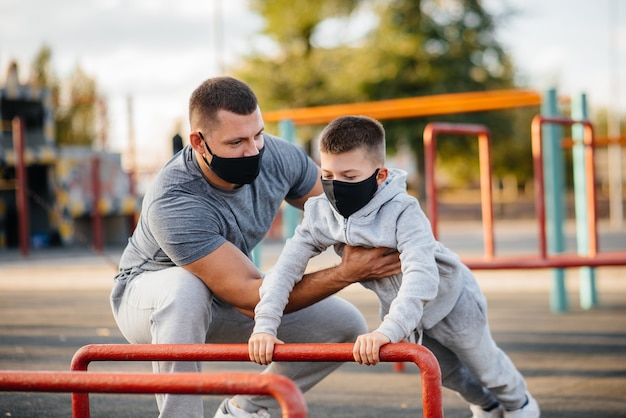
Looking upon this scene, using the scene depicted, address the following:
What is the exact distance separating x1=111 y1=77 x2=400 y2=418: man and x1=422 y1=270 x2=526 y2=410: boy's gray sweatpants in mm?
302

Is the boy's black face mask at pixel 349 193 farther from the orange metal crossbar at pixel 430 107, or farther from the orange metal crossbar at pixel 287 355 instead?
the orange metal crossbar at pixel 430 107

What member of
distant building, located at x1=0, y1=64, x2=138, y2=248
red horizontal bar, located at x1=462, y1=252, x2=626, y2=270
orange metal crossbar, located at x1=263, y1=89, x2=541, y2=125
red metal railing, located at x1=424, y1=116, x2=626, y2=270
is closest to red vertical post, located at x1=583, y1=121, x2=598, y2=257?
red metal railing, located at x1=424, y1=116, x2=626, y2=270

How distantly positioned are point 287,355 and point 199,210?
2.49 feet

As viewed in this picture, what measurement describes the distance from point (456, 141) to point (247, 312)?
21699 mm

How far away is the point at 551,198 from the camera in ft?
19.2

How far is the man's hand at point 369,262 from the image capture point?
2346 mm

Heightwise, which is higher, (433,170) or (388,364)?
(433,170)

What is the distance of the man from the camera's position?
2367 mm

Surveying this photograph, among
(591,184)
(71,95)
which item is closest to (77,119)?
(71,95)

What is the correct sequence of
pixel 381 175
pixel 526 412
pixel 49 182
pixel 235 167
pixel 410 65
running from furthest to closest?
1. pixel 410 65
2. pixel 49 182
3. pixel 526 412
4. pixel 235 167
5. pixel 381 175

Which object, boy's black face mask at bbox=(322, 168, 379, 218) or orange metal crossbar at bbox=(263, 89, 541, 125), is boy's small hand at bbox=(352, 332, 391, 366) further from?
orange metal crossbar at bbox=(263, 89, 541, 125)

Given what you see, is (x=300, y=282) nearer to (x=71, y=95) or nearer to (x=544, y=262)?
(x=544, y=262)

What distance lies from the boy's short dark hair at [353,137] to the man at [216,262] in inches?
11.2

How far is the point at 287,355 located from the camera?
1.91 m
